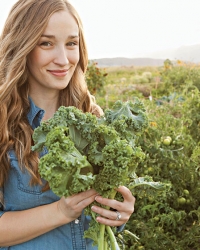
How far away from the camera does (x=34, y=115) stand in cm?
236

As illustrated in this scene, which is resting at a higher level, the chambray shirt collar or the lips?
the lips

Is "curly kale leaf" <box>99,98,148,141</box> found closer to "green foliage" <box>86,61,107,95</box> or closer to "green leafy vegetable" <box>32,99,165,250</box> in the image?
"green leafy vegetable" <box>32,99,165,250</box>

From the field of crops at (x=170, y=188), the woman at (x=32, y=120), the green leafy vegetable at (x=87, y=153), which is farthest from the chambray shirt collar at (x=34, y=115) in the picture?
the field of crops at (x=170, y=188)

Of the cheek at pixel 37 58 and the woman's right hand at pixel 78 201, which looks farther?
the cheek at pixel 37 58

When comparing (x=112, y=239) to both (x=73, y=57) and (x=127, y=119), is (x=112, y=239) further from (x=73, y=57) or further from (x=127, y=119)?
(x=73, y=57)

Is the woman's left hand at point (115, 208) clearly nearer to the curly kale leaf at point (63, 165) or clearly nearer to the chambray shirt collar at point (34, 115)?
the curly kale leaf at point (63, 165)

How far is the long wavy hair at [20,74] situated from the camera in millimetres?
2193

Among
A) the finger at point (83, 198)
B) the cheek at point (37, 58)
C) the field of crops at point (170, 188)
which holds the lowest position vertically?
the field of crops at point (170, 188)

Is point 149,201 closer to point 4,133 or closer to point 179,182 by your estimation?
point 179,182

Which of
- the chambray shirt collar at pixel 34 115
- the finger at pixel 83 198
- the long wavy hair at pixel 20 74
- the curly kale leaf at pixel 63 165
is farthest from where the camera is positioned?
the chambray shirt collar at pixel 34 115

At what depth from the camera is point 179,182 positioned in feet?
13.0

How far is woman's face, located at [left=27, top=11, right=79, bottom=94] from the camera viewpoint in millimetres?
2176

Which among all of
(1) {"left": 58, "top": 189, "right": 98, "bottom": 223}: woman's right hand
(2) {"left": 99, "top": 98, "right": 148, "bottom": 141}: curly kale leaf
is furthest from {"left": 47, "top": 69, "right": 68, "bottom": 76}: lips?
(1) {"left": 58, "top": 189, "right": 98, "bottom": 223}: woman's right hand

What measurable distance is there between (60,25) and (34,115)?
548 mm
